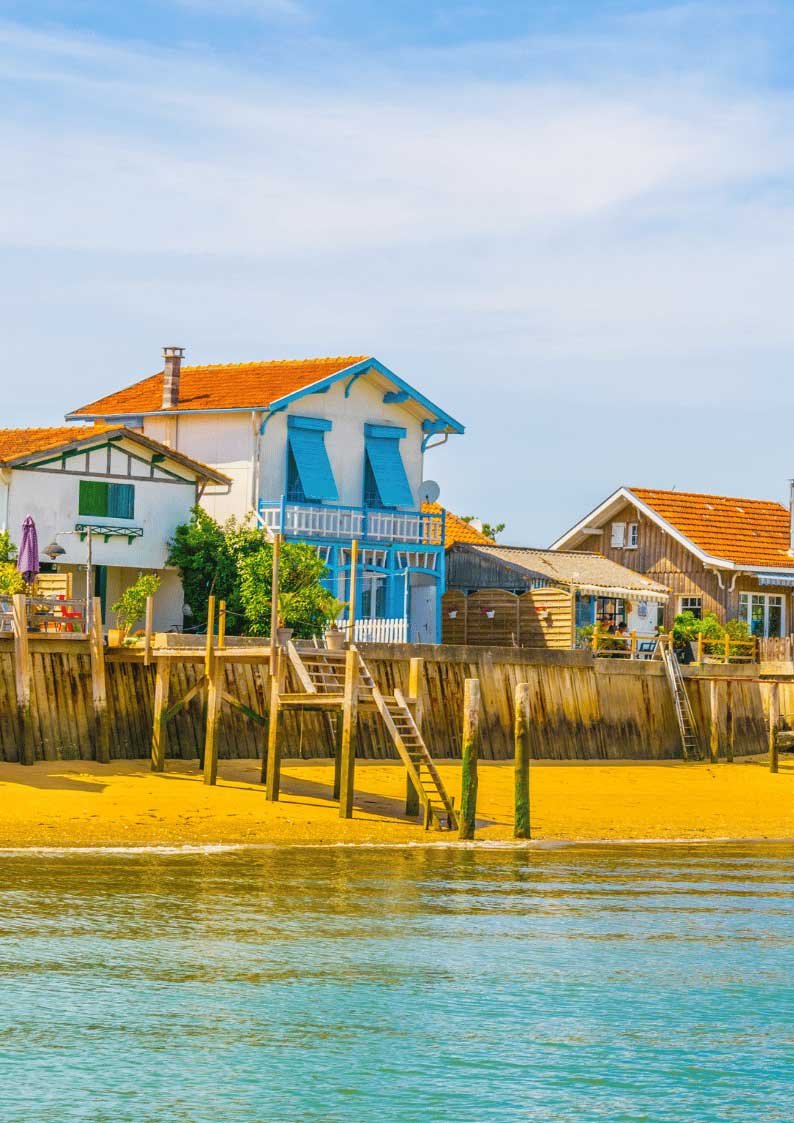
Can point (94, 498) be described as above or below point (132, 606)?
above

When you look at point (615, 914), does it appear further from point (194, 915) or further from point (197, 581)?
point (197, 581)

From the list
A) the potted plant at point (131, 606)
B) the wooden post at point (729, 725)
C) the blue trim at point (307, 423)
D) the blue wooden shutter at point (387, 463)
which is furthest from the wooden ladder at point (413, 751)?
the blue wooden shutter at point (387, 463)

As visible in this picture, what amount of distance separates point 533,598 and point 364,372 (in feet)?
26.2

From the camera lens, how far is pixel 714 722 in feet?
145

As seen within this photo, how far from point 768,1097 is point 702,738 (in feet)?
91.9

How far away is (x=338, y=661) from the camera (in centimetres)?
3366

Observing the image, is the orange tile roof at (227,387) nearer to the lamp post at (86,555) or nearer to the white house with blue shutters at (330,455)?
the white house with blue shutters at (330,455)

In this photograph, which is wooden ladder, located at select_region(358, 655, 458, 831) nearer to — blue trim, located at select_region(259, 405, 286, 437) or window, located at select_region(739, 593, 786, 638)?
blue trim, located at select_region(259, 405, 286, 437)

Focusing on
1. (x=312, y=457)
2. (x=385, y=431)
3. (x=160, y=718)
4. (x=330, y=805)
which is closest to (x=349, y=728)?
(x=330, y=805)

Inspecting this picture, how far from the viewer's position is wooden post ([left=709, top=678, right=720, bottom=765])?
44000mm

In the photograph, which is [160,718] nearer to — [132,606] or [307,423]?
[132,606]

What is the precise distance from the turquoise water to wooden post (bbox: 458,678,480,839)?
1.22 metres

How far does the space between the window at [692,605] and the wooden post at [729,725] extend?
1195 cm

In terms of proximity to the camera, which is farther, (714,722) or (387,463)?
(387,463)
